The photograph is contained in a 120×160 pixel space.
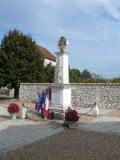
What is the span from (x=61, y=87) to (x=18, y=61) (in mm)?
11918

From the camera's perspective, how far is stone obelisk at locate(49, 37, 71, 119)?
11.6m

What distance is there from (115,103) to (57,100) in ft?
19.3

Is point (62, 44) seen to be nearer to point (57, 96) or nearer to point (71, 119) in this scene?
point (57, 96)

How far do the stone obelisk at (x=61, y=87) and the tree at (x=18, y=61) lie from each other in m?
11.1

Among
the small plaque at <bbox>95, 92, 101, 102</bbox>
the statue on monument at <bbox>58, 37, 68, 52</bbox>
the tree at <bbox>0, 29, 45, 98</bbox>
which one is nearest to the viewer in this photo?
the statue on monument at <bbox>58, 37, 68, 52</bbox>

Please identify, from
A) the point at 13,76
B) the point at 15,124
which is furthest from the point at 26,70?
the point at 15,124

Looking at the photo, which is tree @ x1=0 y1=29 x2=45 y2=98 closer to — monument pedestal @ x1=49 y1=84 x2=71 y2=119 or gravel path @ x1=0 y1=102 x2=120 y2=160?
monument pedestal @ x1=49 y1=84 x2=71 y2=119

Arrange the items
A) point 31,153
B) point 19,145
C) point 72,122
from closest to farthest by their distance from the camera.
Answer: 1. point 31,153
2. point 19,145
3. point 72,122

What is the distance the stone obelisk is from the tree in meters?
11.1

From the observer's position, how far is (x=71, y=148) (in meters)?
6.64

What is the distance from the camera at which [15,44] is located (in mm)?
23234

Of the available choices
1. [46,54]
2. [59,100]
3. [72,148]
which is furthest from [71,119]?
[46,54]

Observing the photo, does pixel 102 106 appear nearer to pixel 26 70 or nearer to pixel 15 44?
pixel 26 70

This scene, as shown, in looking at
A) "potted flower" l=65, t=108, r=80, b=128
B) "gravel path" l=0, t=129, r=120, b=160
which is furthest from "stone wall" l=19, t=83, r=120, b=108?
"gravel path" l=0, t=129, r=120, b=160
